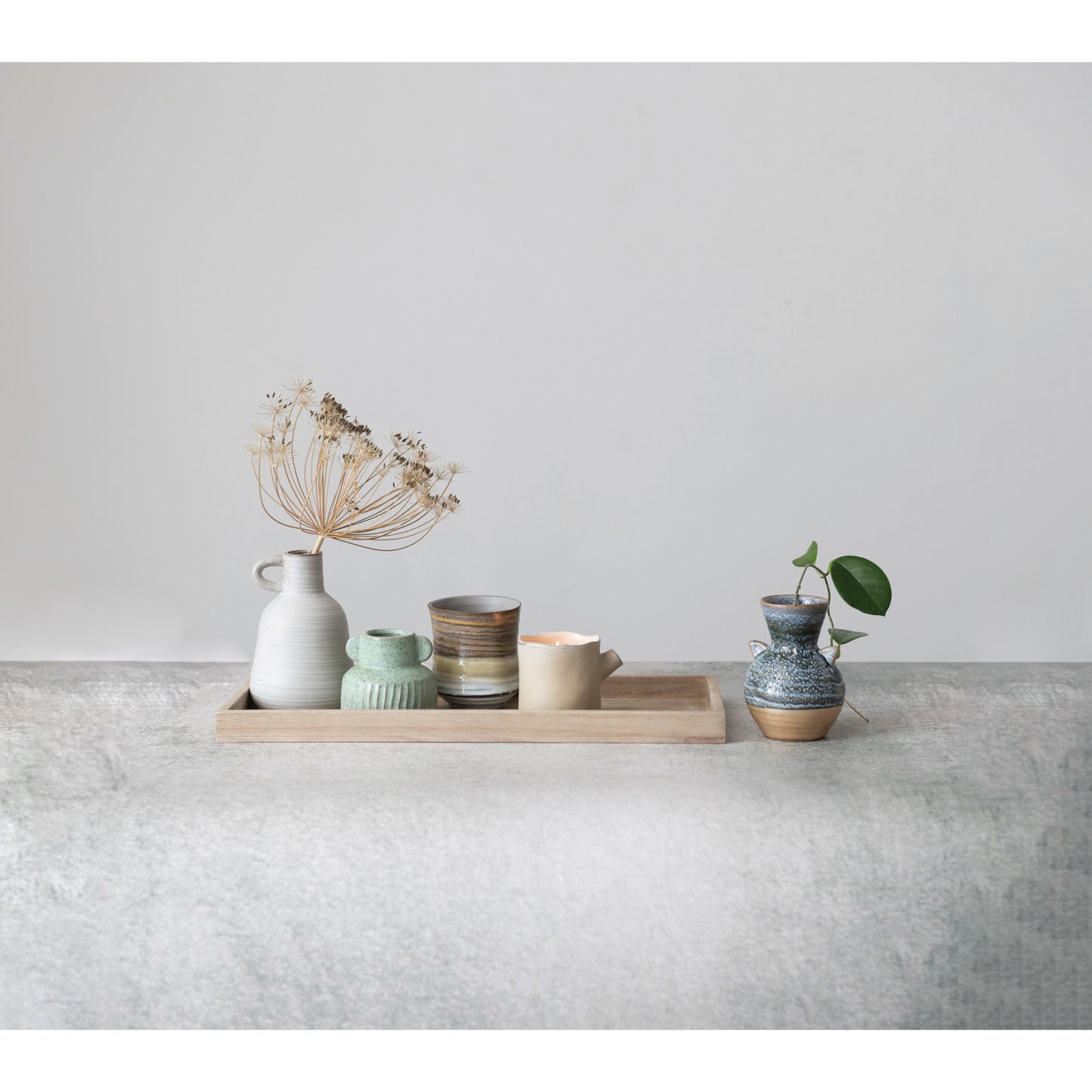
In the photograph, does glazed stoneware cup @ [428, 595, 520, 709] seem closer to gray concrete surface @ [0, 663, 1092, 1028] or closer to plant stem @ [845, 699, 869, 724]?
gray concrete surface @ [0, 663, 1092, 1028]

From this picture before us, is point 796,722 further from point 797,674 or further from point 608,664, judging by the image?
point 608,664

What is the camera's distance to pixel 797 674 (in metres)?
1.38

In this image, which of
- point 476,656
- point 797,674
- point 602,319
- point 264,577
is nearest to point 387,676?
point 476,656

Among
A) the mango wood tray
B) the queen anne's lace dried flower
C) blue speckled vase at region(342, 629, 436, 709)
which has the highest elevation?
the queen anne's lace dried flower

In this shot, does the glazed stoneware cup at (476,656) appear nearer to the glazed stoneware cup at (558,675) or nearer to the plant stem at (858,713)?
the glazed stoneware cup at (558,675)

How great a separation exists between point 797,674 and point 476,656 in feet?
1.31

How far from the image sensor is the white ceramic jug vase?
1.47 m

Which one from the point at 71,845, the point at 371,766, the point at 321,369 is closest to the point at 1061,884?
the point at 371,766

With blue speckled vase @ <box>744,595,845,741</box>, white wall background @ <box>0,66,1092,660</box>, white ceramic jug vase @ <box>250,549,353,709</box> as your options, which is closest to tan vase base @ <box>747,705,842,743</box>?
blue speckled vase @ <box>744,595,845,741</box>

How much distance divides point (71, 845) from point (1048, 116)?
2.59 meters

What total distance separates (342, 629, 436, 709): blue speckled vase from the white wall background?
4.44ft

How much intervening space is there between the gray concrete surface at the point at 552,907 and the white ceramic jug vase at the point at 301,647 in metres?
0.21

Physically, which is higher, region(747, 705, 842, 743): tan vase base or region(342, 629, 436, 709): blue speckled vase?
region(342, 629, 436, 709): blue speckled vase

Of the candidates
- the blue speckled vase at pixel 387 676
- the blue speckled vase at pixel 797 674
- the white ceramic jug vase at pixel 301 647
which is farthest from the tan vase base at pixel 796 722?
the white ceramic jug vase at pixel 301 647
